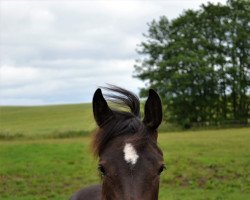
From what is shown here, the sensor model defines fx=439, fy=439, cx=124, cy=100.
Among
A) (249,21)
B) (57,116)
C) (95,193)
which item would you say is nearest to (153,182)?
(95,193)

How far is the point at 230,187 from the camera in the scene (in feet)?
47.8

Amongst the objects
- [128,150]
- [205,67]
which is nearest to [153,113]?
Result: [128,150]

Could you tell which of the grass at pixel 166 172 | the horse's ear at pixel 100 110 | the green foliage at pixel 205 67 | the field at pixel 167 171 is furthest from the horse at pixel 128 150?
the green foliage at pixel 205 67

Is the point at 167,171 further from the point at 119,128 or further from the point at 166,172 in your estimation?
the point at 119,128

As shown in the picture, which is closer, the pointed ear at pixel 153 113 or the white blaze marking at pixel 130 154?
the white blaze marking at pixel 130 154

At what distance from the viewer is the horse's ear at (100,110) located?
407 cm

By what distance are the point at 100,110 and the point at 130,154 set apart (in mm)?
671

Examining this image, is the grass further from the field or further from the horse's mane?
the horse's mane

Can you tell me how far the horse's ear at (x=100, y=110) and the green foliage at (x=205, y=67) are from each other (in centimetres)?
4337

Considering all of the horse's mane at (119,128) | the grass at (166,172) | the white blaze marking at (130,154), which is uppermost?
the horse's mane at (119,128)

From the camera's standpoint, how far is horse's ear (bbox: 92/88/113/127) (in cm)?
407

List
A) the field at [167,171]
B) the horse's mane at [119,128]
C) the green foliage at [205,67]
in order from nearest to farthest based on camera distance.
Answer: the horse's mane at [119,128], the field at [167,171], the green foliage at [205,67]

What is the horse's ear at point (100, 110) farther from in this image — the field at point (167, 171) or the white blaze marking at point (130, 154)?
the field at point (167, 171)

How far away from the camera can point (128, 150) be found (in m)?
3.67
